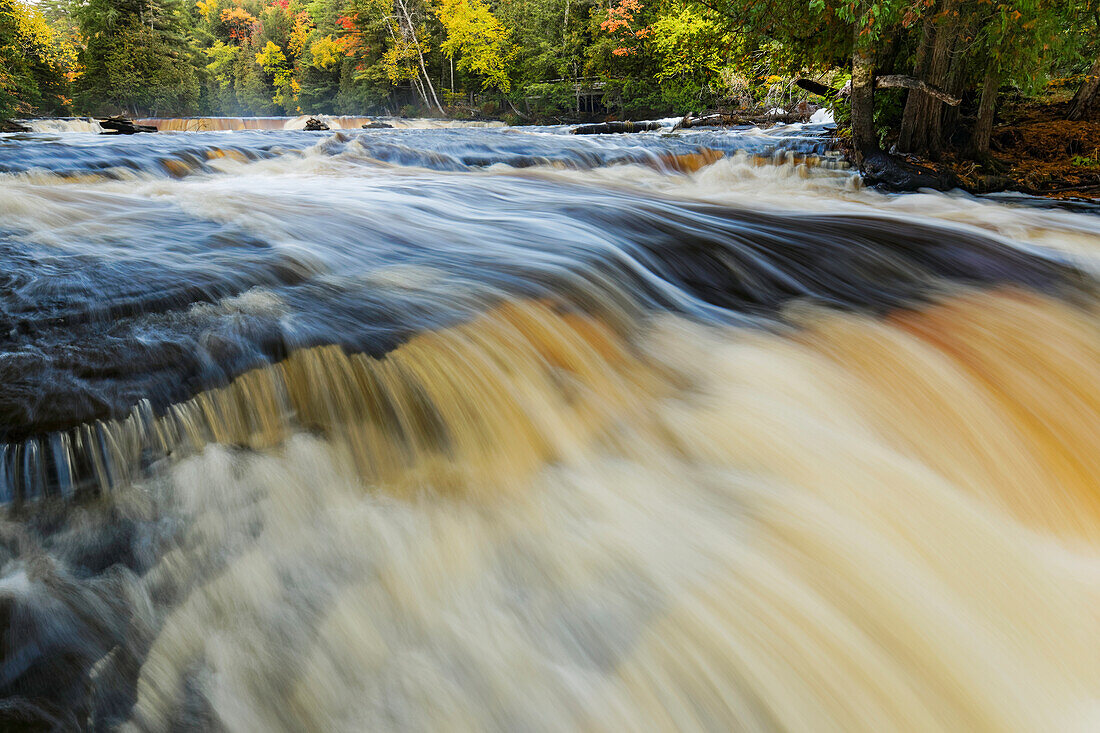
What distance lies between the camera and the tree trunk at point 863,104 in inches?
253

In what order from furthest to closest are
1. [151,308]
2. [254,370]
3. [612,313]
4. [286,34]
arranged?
[286,34], [612,313], [151,308], [254,370]

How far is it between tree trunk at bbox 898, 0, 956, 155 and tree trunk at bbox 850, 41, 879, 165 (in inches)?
13.3

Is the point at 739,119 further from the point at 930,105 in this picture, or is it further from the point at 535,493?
the point at 535,493

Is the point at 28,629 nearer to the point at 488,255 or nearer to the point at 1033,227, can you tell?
the point at 488,255

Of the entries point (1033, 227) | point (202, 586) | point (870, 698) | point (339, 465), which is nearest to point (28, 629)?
point (202, 586)

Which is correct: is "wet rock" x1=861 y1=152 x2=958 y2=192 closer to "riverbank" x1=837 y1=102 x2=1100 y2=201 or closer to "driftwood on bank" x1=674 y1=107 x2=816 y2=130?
"riverbank" x1=837 y1=102 x2=1100 y2=201

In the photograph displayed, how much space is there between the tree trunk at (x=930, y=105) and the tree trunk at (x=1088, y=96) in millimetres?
2396

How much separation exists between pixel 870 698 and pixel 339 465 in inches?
56.5

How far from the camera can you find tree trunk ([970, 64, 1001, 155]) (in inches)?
234

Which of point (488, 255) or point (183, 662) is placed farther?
point (488, 255)

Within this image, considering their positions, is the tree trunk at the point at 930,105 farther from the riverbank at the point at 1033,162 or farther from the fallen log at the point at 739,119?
the fallen log at the point at 739,119

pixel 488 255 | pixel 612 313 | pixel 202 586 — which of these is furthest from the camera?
pixel 488 255

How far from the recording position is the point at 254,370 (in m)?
1.89

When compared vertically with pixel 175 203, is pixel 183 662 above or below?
below
